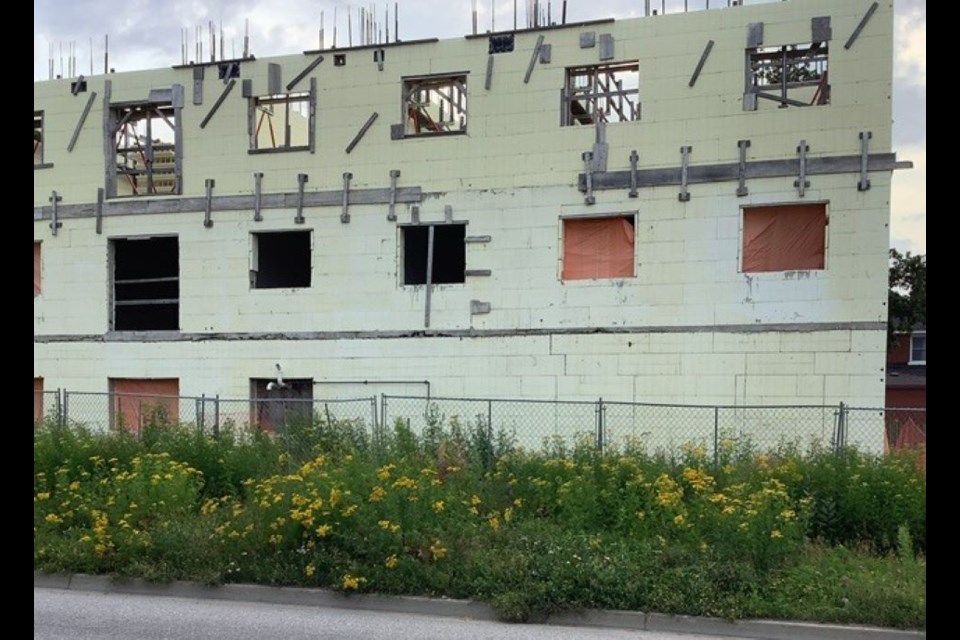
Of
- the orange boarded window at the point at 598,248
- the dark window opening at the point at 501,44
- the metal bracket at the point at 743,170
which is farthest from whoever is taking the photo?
the dark window opening at the point at 501,44

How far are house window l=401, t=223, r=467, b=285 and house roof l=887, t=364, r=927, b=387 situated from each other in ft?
66.4

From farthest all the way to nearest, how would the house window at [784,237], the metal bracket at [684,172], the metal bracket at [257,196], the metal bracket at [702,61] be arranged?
the metal bracket at [257,196]
the metal bracket at [684,172]
the metal bracket at [702,61]
the house window at [784,237]

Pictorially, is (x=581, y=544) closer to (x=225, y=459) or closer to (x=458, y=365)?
(x=225, y=459)

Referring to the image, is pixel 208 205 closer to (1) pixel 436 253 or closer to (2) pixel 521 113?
(1) pixel 436 253

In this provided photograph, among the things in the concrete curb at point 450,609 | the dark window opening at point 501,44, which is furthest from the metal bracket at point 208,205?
the concrete curb at point 450,609

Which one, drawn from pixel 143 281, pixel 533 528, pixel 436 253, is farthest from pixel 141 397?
pixel 533 528

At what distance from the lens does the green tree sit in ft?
98.9

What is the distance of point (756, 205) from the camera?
14828 millimetres

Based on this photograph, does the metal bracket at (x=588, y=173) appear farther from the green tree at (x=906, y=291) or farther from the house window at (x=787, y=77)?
the green tree at (x=906, y=291)

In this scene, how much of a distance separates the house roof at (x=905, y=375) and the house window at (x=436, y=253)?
20225mm

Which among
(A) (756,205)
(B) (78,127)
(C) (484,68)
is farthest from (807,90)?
(B) (78,127)

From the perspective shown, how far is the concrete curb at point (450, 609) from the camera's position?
23.8 ft
